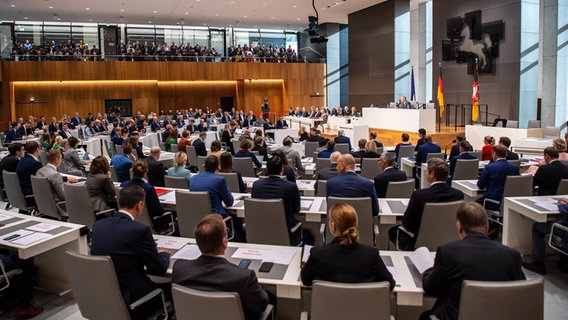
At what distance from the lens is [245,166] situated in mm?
7691

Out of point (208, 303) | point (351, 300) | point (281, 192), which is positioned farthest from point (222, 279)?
point (281, 192)

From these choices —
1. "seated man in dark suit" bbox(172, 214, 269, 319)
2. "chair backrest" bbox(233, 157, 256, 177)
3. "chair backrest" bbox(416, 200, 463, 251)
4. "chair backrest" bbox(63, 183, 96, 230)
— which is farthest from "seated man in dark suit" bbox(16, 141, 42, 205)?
"chair backrest" bbox(416, 200, 463, 251)

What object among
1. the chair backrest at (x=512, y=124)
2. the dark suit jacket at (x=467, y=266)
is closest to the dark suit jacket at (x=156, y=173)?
the dark suit jacket at (x=467, y=266)

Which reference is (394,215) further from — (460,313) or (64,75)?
(64,75)

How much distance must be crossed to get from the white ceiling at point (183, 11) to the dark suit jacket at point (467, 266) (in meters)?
19.2

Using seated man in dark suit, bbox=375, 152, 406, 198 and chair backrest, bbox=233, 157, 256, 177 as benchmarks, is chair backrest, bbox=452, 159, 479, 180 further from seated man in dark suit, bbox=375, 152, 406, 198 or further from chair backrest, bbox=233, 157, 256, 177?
chair backrest, bbox=233, 157, 256, 177

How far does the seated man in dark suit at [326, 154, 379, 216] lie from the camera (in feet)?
14.8

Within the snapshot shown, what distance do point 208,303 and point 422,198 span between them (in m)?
2.49

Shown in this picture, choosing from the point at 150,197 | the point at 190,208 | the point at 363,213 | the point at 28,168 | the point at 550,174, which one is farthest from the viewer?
the point at 28,168

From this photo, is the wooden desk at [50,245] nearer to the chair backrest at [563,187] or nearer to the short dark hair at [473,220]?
the short dark hair at [473,220]

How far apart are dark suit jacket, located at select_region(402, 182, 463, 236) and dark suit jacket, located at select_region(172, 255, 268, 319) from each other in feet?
6.78

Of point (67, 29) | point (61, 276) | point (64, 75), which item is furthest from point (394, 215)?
point (67, 29)

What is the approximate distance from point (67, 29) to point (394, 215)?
2639cm

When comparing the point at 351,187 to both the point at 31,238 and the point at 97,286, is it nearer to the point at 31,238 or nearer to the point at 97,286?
the point at 97,286
